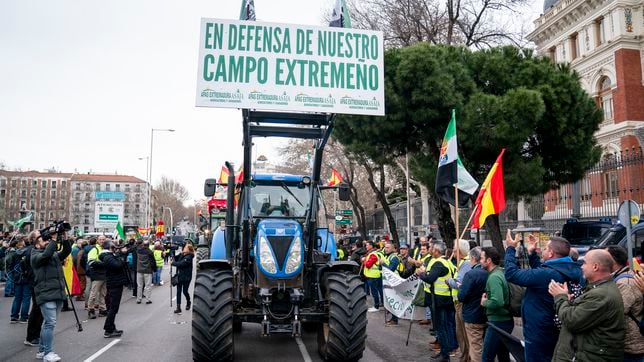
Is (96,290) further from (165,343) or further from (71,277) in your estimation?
(165,343)

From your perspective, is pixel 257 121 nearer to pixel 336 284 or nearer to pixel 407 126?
pixel 336 284

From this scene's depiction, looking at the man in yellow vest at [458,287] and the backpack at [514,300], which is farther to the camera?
the man in yellow vest at [458,287]

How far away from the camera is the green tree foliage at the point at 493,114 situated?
531 inches

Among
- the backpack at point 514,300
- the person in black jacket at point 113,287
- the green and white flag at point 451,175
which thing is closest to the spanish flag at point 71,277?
the person in black jacket at point 113,287

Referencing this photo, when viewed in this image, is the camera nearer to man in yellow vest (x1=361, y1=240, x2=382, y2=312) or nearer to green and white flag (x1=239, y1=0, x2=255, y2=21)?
green and white flag (x1=239, y1=0, x2=255, y2=21)

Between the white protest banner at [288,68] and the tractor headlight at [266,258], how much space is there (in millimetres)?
2159

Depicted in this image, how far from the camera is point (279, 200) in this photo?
8727 millimetres

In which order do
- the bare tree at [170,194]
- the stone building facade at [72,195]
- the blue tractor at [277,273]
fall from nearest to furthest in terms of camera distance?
the blue tractor at [277,273], the bare tree at [170,194], the stone building facade at [72,195]

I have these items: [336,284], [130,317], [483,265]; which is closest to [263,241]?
[336,284]

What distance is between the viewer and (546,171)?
49.6 ft

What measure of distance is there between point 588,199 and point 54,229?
18.3 meters

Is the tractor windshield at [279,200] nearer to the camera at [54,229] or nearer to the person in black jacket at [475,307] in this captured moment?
the camera at [54,229]

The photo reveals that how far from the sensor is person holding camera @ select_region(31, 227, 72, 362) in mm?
7484

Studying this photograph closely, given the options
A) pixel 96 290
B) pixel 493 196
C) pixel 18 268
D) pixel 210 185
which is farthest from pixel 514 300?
pixel 18 268
